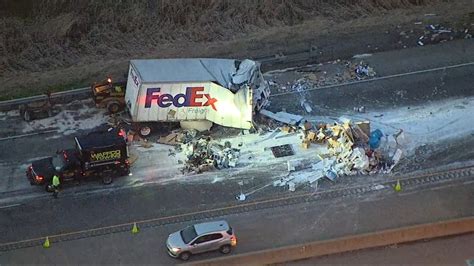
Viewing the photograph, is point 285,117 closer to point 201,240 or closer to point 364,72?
point 364,72

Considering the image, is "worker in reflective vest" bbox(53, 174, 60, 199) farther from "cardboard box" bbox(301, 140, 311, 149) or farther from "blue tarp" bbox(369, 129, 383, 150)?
"blue tarp" bbox(369, 129, 383, 150)

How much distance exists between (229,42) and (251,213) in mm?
12262

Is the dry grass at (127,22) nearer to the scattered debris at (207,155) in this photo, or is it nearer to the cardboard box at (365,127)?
the scattered debris at (207,155)

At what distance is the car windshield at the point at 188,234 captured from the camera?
→ 910 inches

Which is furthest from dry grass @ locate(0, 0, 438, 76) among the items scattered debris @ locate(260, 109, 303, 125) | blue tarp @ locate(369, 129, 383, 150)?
blue tarp @ locate(369, 129, 383, 150)

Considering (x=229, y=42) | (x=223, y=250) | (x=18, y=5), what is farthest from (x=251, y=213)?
(x=18, y=5)

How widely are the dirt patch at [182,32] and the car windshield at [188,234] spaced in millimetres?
11481

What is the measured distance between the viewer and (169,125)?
96.0ft

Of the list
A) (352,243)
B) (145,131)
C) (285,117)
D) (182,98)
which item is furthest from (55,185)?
(352,243)

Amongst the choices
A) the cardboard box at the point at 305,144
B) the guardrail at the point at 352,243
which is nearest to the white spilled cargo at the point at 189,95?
the cardboard box at the point at 305,144

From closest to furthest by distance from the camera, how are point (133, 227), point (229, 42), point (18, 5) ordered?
point (133, 227) < point (229, 42) < point (18, 5)

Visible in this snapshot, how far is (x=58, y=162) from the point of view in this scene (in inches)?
1040

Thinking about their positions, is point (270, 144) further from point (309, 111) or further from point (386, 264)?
point (386, 264)

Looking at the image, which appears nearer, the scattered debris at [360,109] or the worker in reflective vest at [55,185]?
the worker in reflective vest at [55,185]
